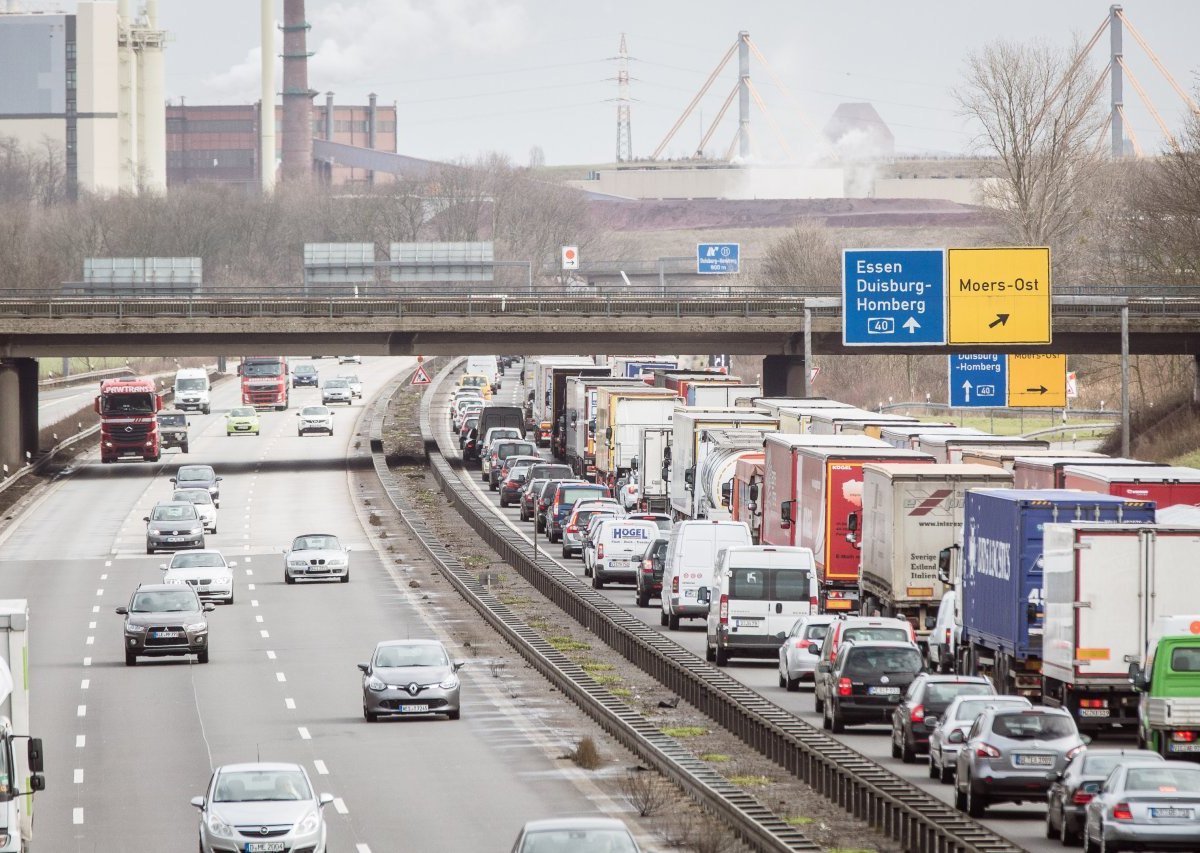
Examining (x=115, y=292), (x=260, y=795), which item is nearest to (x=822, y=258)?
(x=115, y=292)

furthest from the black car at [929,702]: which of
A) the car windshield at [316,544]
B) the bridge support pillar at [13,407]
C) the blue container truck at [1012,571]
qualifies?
the bridge support pillar at [13,407]

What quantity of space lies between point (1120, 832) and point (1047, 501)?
11.2 metres

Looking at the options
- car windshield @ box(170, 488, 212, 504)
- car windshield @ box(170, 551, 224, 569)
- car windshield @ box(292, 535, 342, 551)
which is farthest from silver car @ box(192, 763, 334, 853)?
car windshield @ box(170, 488, 212, 504)

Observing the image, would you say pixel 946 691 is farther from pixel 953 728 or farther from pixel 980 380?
pixel 980 380

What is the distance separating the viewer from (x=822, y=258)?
147m

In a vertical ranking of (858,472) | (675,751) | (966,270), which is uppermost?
(966,270)

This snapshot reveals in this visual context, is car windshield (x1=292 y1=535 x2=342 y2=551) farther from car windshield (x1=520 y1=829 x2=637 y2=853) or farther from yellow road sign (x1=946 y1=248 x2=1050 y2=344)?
car windshield (x1=520 y1=829 x2=637 y2=853)

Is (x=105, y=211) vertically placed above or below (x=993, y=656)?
above

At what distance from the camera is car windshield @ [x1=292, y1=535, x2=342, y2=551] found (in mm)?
56938

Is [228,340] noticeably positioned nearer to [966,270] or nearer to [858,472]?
[966,270]

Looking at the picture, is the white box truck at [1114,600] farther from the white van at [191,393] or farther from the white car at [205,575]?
the white van at [191,393]

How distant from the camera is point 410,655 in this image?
3484 centimetres

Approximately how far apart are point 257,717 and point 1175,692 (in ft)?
48.6

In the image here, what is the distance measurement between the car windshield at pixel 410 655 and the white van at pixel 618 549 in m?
18.8
